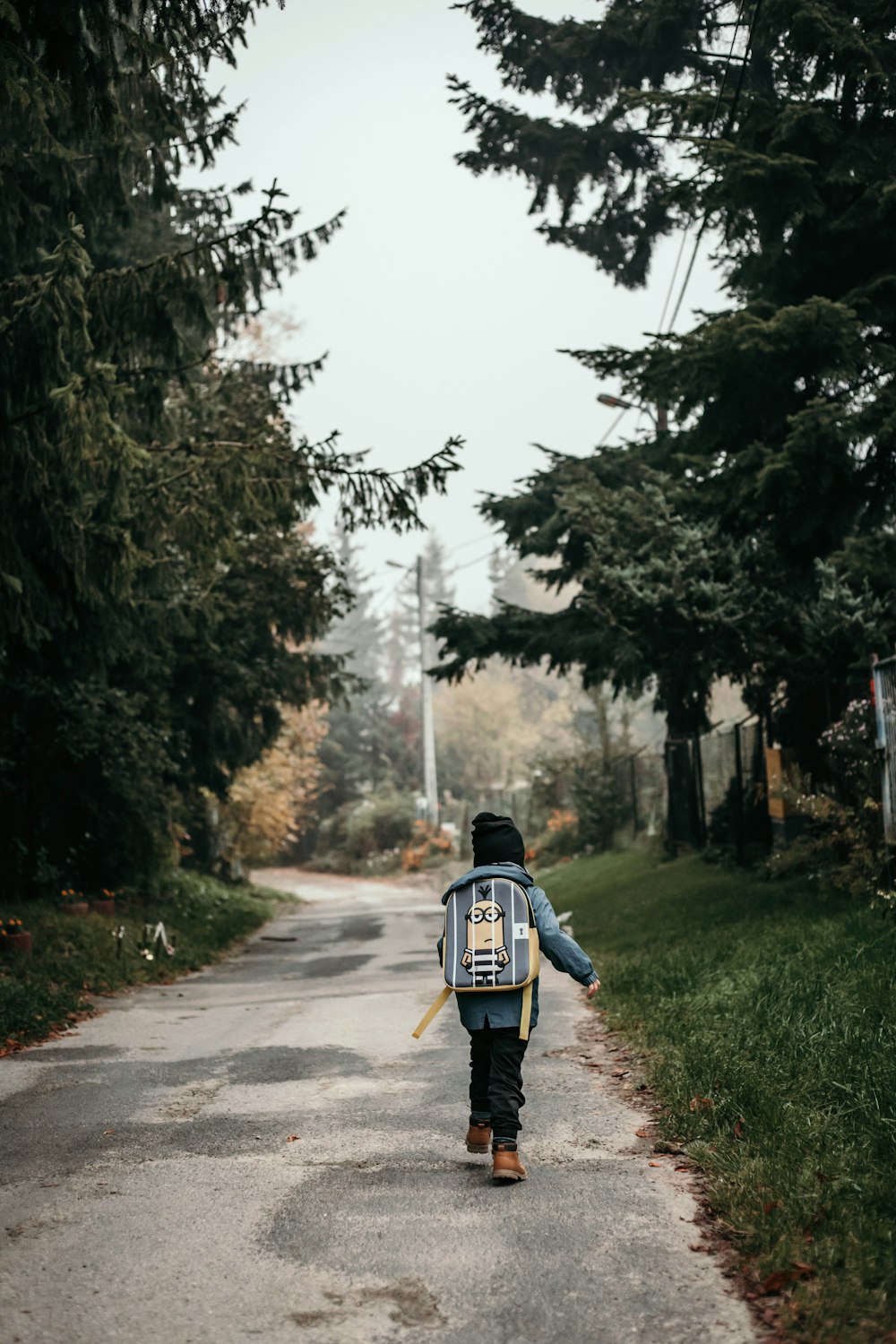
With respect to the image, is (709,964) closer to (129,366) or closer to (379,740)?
(129,366)

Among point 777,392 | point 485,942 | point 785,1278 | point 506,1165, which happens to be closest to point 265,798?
point 777,392

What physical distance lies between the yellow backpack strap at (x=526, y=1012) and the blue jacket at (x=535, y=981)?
0.02 metres

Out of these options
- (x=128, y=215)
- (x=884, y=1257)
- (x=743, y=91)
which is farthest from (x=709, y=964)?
(x=128, y=215)

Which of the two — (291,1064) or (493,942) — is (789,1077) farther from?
(291,1064)

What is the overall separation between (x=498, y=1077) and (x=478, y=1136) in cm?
34

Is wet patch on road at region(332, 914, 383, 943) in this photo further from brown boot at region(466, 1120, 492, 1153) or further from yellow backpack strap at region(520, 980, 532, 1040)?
yellow backpack strap at region(520, 980, 532, 1040)

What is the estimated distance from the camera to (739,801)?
17.1 meters

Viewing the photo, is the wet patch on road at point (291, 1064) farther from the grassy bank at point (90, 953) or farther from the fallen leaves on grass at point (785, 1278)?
the fallen leaves on grass at point (785, 1278)

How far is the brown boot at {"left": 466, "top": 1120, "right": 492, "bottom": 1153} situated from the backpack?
1.45ft

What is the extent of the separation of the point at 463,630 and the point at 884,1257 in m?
15.5

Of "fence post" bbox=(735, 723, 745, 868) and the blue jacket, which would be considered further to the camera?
"fence post" bbox=(735, 723, 745, 868)

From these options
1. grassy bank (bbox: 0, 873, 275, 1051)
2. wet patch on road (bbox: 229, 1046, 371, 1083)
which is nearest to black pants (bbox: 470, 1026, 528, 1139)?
wet patch on road (bbox: 229, 1046, 371, 1083)

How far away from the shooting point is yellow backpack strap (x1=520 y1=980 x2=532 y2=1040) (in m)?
5.37

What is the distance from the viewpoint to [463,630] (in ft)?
63.0
